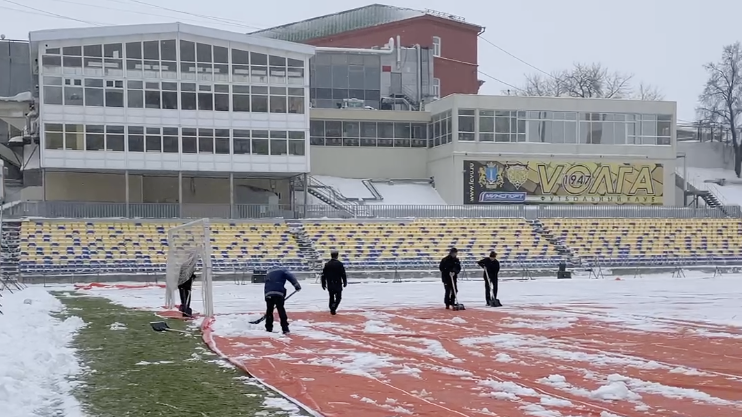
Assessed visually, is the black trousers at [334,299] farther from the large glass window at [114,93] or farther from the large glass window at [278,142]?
the large glass window at [114,93]

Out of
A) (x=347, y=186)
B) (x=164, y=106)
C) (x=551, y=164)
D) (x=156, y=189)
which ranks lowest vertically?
(x=156, y=189)

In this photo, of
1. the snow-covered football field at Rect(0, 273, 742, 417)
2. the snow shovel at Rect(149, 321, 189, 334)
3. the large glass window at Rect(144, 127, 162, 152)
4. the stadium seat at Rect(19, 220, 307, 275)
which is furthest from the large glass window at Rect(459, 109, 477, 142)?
the snow shovel at Rect(149, 321, 189, 334)

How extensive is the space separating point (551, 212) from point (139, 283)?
2545 cm

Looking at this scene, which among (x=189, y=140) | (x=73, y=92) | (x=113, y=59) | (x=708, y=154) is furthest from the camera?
(x=708, y=154)

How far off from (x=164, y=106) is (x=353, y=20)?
33.1m

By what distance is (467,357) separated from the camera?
43.1ft

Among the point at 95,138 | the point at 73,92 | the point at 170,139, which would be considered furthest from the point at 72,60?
the point at 170,139

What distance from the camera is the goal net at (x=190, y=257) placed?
20.0m

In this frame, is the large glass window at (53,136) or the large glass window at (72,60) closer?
the large glass window at (53,136)

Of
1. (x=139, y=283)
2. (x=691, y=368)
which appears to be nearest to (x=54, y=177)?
(x=139, y=283)

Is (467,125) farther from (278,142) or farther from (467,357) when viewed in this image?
(467,357)

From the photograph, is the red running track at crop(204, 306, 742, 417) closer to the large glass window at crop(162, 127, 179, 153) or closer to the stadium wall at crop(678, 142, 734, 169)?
the large glass window at crop(162, 127, 179, 153)

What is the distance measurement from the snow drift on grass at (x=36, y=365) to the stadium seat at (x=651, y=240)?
109 ft

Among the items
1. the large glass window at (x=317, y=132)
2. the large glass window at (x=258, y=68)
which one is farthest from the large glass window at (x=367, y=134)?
the large glass window at (x=258, y=68)
